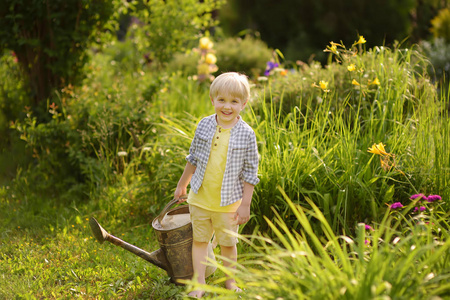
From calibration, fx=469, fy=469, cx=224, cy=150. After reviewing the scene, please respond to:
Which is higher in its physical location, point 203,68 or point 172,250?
point 203,68

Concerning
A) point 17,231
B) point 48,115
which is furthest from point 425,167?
point 48,115

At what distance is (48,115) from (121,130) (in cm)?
78

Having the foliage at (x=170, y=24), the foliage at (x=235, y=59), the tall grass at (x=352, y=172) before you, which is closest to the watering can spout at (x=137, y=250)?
the tall grass at (x=352, y=172)

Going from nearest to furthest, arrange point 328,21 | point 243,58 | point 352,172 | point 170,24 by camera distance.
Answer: point 352,172 < point 170,24 < point 243,58 < point 328,21

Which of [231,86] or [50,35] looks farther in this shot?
[50,35]

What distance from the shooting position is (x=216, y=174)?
2.42 metres

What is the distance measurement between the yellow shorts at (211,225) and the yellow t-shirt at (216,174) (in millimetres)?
38

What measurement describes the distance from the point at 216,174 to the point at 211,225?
30cm

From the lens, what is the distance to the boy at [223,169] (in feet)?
7.73

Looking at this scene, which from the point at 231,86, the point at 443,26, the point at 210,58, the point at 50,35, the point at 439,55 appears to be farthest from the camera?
the point at 443,26

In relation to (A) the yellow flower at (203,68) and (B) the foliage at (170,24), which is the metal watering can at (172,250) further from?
(B) the foliage at (170,24)

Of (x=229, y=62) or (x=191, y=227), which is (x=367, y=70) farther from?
(x=229, y=62)

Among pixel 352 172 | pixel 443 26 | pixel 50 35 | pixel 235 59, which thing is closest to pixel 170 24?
pixel 235 59

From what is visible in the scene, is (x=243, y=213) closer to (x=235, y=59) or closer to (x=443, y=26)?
(x=235, y=59)
